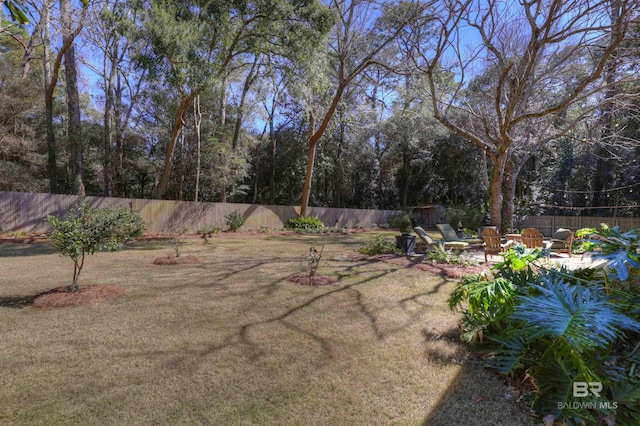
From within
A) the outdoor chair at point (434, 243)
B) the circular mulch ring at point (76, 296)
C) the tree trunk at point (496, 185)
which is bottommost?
the circular mulch ring at point (76, 296)

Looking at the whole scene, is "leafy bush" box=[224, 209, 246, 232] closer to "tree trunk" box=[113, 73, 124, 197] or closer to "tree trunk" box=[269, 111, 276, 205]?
"tree trunk" box=[113, 73, 124, 197]

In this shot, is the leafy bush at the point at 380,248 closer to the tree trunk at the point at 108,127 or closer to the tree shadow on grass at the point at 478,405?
the tree shadow on grass at the point at 478,405

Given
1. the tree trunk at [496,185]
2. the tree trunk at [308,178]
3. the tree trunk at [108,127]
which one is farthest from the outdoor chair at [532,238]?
the tree trunk at [108,127]

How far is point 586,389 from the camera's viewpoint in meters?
2.15

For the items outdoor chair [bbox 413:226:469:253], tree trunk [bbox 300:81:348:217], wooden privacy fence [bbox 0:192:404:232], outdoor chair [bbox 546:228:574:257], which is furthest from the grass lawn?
tree trunk [bbox 300:81:348:217]

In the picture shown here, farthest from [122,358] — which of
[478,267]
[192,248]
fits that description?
[192,248]

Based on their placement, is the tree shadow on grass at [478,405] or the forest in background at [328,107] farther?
the forest in background at [328,107]

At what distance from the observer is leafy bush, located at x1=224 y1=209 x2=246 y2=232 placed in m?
17.0

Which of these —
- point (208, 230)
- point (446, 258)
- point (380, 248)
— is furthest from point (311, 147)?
point (446, 258)

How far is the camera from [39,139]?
663 inches

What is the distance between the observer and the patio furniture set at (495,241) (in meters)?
8.00

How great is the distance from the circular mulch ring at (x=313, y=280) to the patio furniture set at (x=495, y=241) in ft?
12.9

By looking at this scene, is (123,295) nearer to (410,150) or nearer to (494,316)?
(494,316)

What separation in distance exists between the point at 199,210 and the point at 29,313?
1280 centimetres
